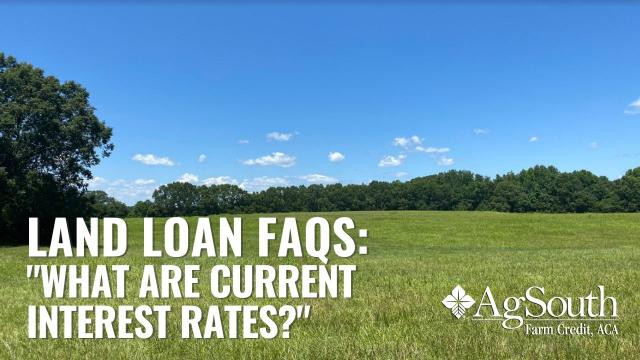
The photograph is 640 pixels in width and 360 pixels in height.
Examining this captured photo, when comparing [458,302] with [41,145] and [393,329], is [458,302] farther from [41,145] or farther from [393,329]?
[41,145]

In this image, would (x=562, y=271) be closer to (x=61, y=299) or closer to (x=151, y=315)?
(x=151, y=315)

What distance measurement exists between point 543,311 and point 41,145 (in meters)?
44.3

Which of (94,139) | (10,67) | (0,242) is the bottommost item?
(0,242)

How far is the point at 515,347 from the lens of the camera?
632 cm

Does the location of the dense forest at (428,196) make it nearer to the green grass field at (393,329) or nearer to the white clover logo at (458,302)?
the green grass field at (393,329)

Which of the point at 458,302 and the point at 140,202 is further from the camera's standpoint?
the point at 140,202

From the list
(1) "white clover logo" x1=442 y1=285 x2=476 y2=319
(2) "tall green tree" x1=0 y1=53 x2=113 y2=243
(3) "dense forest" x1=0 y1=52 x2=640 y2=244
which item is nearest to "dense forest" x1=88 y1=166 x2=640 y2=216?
(3) "dense forest" x1=0 y1=52 x2=640 y2=244

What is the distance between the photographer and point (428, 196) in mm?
156000

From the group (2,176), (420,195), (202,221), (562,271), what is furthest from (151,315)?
(420,195)

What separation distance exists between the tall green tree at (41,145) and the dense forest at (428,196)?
78872 millimetres

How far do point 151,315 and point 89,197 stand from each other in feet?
143

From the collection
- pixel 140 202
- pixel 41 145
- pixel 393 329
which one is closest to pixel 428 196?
pixel 140 202

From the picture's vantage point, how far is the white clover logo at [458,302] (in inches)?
339

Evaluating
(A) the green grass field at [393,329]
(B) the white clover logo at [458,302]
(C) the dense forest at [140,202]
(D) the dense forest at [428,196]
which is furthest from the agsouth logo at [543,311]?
(D) the dense forest at [428,196]
